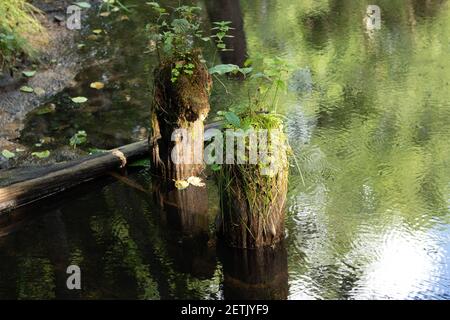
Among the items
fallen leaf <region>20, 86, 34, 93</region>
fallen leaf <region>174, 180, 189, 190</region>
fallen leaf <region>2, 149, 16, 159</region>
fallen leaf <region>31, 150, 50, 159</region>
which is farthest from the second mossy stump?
fallen leaf <region>20, 86, 34, 93</region>

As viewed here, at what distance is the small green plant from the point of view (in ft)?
29.5

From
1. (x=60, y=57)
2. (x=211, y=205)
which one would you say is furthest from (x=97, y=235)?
(x=60, y=57)

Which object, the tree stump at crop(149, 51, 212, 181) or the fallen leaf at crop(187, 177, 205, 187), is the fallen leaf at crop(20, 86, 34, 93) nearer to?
the tree stump at crop(149, 51, 212, 181)

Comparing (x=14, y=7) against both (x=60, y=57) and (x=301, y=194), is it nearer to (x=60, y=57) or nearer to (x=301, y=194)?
(x=60, y=57)

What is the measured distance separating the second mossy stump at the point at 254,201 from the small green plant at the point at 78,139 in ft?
9.95

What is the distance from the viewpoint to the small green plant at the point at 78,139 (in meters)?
8.98

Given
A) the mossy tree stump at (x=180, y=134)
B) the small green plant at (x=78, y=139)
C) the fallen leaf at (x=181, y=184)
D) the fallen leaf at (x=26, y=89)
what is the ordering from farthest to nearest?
the fallen leaf at (x=26, y=89) → the small green plant at (x=78, y=139) → the fallen leaf at (x=181, y=184) → the mossy tree stump at (x=180, y=134)

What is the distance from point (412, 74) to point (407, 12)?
347 cm

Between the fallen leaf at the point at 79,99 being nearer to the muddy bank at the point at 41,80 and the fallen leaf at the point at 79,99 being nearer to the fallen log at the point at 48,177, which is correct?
the muddy bank at the point at 41,80

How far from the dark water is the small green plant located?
8 centimetres

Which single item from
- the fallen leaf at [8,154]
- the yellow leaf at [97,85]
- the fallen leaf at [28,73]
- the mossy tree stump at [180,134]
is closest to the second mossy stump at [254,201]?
the mossy tree stump at [180,134]

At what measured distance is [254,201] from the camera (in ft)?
20.5

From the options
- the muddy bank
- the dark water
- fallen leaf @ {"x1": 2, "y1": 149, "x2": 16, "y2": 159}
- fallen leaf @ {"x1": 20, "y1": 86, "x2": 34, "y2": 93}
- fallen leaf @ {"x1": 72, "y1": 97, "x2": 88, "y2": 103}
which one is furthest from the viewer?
fallen leaf @ {"x1": 20, "y1": 86, "x2": 34, "y2": 93}

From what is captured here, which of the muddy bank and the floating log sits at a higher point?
the muddy bank
